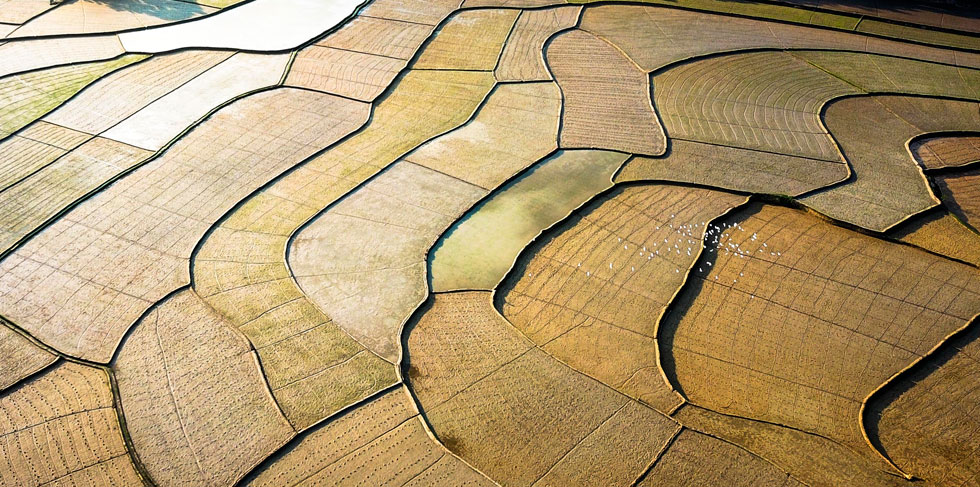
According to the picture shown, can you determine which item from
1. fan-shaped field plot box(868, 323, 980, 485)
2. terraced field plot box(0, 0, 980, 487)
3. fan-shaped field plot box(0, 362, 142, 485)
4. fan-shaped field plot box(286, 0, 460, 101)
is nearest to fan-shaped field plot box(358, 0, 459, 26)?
fan-shaped field plot box(286, 0, 460, 101)

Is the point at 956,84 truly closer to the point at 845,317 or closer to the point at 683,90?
the point at 683,90

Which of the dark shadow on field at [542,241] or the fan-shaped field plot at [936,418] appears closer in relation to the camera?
the fan-shaped field plot at [936,418]

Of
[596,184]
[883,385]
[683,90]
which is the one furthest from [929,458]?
[683,90]

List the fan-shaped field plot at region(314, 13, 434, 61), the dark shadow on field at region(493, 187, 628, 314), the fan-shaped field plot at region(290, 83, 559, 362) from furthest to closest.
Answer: the fan-shaped field plot at region(314, 13, 434, 61)
the dark shadow on field at region(493, 187, 628, 314)
the fan-shaped field plot at region(290, 83, 559, 362)

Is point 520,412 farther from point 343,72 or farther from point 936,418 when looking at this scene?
point 343,72

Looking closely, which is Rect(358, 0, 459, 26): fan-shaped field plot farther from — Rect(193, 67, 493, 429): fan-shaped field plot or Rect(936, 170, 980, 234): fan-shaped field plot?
Rect(936, 170, 980, 234): fan-shaped field plot

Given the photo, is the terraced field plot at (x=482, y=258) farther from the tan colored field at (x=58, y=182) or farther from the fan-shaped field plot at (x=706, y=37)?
the fan-shaped field plot at (x=706, y=37)

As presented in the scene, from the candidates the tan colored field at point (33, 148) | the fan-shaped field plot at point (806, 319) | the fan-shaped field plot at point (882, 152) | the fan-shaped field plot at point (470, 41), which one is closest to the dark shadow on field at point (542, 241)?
→ the fan-shaped field plot at point (806, 319)
